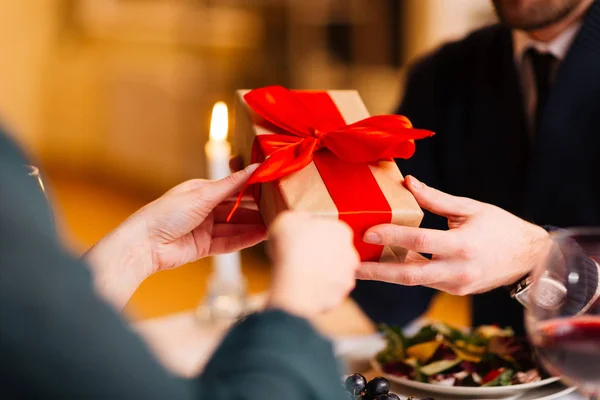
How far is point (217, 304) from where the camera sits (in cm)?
175

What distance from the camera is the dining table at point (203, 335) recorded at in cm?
139

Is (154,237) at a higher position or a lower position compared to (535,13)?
lower

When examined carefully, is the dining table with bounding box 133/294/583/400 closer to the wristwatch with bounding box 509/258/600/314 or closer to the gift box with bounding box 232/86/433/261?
the gift box with bounding box 232/86/433/261

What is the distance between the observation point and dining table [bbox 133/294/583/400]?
1.39 m

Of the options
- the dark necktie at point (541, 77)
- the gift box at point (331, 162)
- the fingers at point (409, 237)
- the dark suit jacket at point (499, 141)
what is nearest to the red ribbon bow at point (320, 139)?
the gift box at point (331, 162)

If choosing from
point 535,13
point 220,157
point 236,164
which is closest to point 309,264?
point 236,164

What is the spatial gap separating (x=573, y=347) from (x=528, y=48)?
3.85ft

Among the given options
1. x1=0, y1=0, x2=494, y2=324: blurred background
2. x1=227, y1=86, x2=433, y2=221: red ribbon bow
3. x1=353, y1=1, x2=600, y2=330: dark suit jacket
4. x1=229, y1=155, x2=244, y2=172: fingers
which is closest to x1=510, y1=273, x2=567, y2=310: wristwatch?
x1=227, y1=86, x2=433, y2=221: red ribbon bow

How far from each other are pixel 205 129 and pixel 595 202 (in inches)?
149

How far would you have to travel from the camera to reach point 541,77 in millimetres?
1773

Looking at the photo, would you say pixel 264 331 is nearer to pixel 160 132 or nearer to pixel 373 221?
pixel 373 221

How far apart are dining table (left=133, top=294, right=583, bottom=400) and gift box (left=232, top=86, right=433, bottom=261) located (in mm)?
444

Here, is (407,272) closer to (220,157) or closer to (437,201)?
(437,201)

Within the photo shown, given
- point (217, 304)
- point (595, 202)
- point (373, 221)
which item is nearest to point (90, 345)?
point (373, 221)
